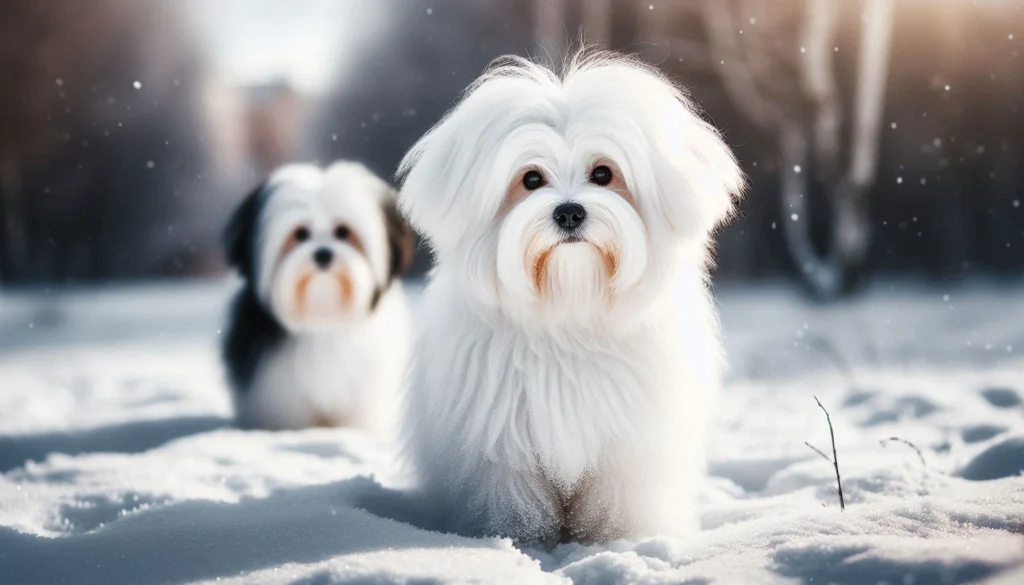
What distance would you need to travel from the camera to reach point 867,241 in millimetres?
9258

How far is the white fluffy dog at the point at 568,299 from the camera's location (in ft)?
7.70

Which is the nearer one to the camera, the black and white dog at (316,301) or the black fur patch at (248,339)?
the black and white dog at (316,301)

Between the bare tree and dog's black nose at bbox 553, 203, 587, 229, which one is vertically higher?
the bare tree

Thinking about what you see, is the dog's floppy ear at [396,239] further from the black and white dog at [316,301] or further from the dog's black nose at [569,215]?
the dog's black nose at [569,215]

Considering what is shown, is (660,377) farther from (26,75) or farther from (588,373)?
(26,75)

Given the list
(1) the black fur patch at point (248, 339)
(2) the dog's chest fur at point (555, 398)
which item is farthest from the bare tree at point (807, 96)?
(2) the dog's chest fur at point (555, 398)

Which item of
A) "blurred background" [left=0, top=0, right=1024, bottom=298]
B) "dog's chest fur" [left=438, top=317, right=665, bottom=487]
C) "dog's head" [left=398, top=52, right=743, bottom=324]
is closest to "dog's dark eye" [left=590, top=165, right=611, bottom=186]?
"dog's head" [left=398, top=52, right=743, bottom=324]

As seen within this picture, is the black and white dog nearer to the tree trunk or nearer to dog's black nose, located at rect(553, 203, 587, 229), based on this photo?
dog's black nose, located at rect(553, 203, 587, 229)

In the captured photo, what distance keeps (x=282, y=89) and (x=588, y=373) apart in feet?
24.7

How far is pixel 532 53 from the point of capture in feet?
25.4

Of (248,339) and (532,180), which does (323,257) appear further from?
(532,180)

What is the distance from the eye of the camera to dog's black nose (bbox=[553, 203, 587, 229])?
2264 millimetres

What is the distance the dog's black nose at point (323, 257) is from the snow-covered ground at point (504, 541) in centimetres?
77

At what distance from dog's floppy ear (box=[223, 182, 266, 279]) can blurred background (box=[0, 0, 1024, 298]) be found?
377 cm
